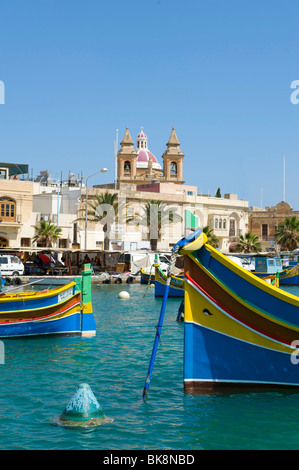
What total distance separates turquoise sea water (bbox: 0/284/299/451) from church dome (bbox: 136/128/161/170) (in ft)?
284

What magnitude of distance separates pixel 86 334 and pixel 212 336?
8.07m

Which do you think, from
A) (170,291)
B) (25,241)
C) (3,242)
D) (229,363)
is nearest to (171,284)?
(170,291)

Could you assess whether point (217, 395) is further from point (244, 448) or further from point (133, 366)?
point (133, 366)

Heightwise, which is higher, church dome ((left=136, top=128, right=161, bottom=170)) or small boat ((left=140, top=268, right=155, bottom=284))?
church dome ((left=136, top=128, right=161, bottom=170))

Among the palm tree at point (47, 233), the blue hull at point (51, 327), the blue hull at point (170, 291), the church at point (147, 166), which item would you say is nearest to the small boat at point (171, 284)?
the blue hull at point (170, 291)

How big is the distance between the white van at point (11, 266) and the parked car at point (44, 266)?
8.56 ft

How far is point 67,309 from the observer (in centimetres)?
1745

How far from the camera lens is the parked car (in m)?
46.7

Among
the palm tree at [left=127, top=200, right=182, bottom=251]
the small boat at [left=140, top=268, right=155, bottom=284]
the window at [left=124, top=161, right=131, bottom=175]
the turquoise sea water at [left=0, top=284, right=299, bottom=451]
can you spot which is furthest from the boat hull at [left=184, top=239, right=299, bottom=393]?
the window at [left=124, top=161, right=131, bottom=175]

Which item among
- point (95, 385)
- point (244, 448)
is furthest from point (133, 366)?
point (244, 448)

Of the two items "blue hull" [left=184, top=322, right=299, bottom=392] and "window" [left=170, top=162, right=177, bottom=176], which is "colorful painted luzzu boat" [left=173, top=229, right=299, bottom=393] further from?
"window" [left=170, top=162, right=177, bottom=176]

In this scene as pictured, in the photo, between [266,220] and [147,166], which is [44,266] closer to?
[266,220]

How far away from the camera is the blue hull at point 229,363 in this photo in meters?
10.5

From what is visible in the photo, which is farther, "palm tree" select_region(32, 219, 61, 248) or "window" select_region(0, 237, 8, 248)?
"window" select_region(0, 237, 8, 248)
